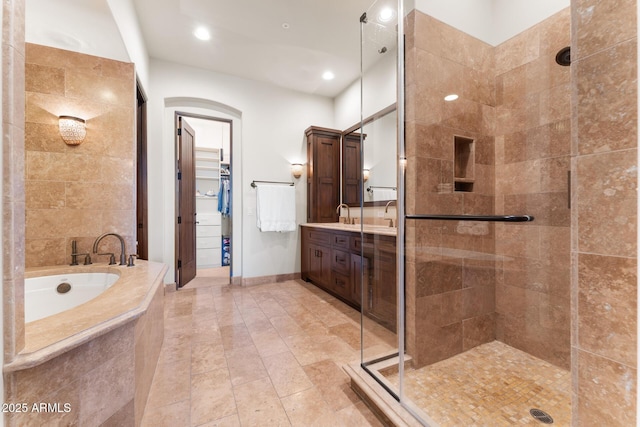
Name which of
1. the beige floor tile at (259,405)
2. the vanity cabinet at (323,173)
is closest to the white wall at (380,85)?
the vanity cabinet at (323,173)

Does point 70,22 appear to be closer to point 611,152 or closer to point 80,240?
point 80,240

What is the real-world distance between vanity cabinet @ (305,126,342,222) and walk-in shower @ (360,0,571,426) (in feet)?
6.45

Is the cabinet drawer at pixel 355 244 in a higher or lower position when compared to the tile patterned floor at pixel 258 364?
higher

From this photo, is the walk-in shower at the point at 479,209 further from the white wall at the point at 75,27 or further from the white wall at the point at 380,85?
the white wall at the point at 75,27

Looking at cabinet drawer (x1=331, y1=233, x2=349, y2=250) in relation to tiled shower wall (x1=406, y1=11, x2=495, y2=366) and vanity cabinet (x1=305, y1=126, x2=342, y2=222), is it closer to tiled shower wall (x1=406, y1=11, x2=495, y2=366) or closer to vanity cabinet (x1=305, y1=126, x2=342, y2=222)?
vanity cabinet (x1=305, y1=126, x2=342, y2=222)

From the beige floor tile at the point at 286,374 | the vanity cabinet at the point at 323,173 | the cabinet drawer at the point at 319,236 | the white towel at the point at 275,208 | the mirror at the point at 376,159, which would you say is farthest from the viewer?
the vanity cabinet at the point at 323,173

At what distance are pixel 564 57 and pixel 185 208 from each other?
→ 4.09 metres

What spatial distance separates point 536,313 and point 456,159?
121 centimetres

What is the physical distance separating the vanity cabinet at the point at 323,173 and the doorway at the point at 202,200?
1.26m

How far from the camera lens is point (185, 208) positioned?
11.7 feet

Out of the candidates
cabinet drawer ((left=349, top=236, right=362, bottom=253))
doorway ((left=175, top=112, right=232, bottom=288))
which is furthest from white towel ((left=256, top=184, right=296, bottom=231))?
cabinet drawer ((left=349, top=236, right=362, bottom=253))

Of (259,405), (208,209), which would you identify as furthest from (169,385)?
(208,209)

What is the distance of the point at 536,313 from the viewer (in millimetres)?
1720

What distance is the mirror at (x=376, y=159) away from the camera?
229 centimetres
